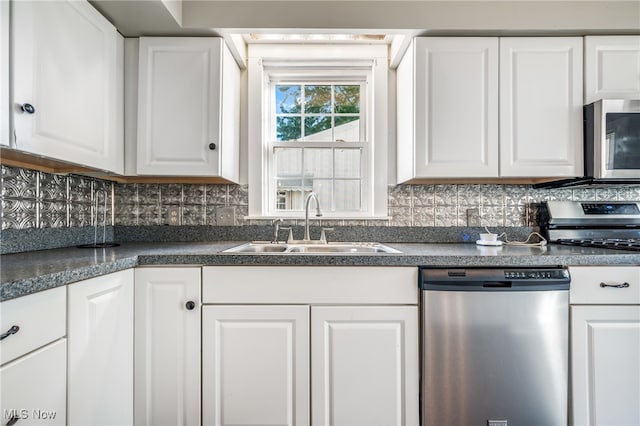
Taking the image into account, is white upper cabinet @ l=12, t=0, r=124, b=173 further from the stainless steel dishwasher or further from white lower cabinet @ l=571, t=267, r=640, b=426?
white lower cabinet @ l=571, t=267, r=640, b=426

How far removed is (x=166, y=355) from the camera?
139cm

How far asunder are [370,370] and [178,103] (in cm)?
166

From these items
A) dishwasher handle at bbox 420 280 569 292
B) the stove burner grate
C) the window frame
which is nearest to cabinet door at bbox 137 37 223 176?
the window frame

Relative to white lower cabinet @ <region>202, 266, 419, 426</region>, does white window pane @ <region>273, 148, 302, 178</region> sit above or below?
above

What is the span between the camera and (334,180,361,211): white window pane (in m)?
2.17

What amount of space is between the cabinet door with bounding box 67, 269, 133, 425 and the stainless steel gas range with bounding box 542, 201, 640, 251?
7.62ft

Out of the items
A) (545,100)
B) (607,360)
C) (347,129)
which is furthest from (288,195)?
(607,360)

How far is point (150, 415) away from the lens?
1396 mm

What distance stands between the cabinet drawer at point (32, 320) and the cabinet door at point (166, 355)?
40cm

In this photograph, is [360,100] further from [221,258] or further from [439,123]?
[221,258]

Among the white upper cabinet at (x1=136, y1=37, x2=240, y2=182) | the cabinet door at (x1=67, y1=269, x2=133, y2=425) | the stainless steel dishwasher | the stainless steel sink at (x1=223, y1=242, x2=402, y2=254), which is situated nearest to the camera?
the cabinet door at (x1=67, y1=269, x2=133, y2=425)

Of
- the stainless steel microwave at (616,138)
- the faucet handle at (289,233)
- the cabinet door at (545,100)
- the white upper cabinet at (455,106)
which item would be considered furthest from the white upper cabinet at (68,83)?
the stainless steel microwave at (616,138)

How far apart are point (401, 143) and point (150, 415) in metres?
1.92

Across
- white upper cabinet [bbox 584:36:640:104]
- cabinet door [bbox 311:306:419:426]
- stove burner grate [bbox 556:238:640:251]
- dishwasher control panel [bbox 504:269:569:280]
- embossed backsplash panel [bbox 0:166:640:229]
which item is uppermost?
white upper cabinet [bbox 584:36:640:104]
